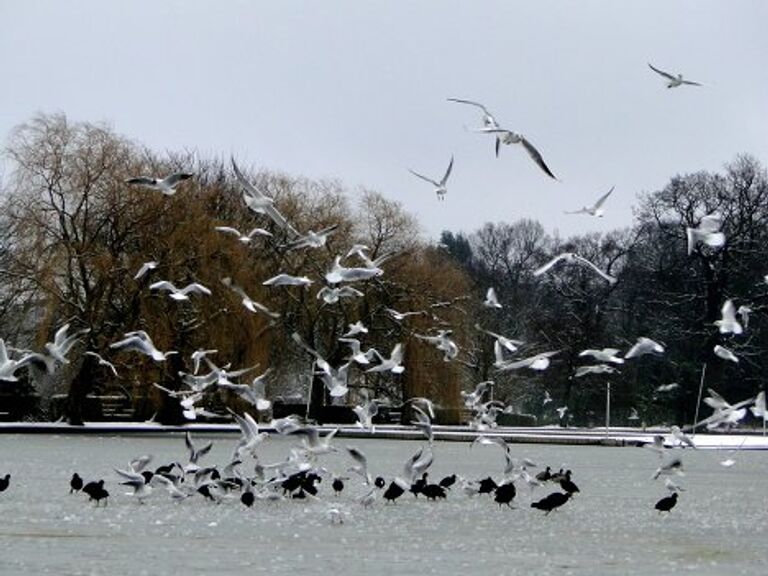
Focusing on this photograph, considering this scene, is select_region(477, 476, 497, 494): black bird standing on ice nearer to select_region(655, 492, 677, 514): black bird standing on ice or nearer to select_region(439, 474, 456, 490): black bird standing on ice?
select_region(439, 474, 456, 490): black bird standing on ice

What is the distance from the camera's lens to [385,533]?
1689cm

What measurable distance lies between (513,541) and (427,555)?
172 cm

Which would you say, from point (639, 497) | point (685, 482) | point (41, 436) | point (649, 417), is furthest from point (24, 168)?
point (649, 417)

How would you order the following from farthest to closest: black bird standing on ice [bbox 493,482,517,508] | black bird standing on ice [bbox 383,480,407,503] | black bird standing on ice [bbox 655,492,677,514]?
black bird standing on ice [bbox 383,480,407,503]
black bird standing on ice [bbox 493,482,517,508]
black bird standing on ice [bbox 655,492,677,514]

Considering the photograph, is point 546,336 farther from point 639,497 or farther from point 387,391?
point 639,497

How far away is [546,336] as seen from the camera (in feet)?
266

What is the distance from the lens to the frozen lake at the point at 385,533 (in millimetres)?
13844

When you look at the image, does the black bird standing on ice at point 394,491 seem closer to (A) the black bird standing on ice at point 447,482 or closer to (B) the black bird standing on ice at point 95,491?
(A) the black bird standing on ice at point 447,482

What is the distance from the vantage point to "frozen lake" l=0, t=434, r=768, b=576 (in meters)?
13.8

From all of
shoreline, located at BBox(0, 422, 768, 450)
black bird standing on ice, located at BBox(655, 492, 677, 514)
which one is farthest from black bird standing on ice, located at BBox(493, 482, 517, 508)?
shoreline, located at BBox(0, 422, 768, 450)

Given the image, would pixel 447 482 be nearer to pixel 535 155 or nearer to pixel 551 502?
pixel 551 502

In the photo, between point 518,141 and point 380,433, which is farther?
point 380,433

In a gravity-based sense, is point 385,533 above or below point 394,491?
below

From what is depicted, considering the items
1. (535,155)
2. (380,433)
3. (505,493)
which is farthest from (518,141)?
(380,433)
